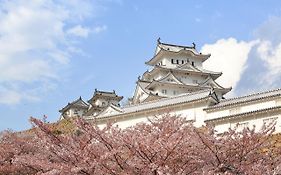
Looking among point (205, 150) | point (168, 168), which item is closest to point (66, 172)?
point (168, 168)

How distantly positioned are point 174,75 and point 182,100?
19.6 meters

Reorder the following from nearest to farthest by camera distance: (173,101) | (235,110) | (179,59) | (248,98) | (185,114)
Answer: (235,110), (248,98), (185,114), (173,101), (179,59)

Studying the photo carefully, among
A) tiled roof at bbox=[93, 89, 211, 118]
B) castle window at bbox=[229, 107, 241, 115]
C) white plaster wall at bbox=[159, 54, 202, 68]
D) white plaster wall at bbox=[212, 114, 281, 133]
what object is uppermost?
white plaster wall at bbox=[159, 54, 202, 68]

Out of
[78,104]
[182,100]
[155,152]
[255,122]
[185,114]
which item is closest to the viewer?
[155,152]

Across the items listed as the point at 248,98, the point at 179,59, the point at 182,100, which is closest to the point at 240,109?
the point at 248,98

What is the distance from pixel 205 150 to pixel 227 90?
145 ft

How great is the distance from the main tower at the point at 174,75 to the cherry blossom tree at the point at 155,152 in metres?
41.4

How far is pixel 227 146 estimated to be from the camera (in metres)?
9.06

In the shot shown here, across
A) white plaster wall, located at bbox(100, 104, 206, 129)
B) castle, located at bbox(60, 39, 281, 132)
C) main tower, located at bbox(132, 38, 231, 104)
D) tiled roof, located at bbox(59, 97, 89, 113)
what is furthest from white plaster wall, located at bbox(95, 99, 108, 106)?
white plaster wall, located at bbox(100, 104, 206, 129)

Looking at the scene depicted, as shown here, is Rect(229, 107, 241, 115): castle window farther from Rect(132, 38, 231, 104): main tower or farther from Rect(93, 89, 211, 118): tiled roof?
Rect(132, 38, 231, 104): main tower

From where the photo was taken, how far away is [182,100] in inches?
1423

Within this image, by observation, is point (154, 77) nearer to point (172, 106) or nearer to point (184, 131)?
point (172, 106)

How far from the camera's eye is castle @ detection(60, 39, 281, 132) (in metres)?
30.4

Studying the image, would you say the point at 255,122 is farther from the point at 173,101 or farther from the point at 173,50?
the point at 173,50
